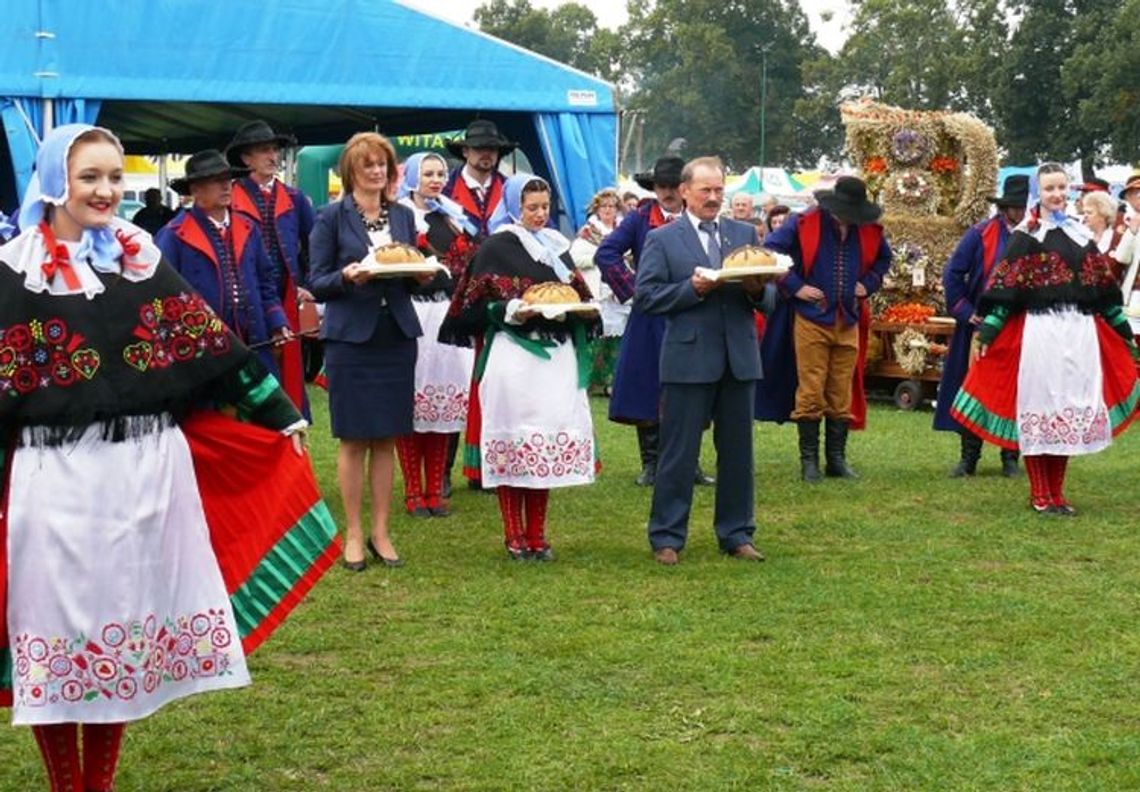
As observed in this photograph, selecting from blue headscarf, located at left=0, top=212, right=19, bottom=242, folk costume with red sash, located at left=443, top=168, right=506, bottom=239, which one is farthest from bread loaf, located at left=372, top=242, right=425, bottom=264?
folk costume with red sash, located at left=443, top=168, right=506, bottom=239

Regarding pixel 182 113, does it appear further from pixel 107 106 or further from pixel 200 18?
pixel 200 18

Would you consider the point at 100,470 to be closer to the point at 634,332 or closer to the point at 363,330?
the point at 363,330

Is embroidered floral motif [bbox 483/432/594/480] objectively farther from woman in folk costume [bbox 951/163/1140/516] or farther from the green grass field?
woman in folk costume [bbox 951/163/1140/516]

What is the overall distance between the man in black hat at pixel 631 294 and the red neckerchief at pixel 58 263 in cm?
584

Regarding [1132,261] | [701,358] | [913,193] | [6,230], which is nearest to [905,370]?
[913,193]

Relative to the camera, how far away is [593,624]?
675cm

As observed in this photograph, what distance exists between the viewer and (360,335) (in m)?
7.71

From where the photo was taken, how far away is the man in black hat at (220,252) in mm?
7965

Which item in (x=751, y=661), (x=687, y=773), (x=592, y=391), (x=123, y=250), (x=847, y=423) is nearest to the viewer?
(x=123, y=250)

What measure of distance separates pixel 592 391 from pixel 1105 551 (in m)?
8.22

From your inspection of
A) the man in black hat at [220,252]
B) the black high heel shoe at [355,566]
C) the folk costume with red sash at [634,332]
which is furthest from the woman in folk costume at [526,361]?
the folk costume with red sash at [634,332]

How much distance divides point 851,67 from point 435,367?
5516cm

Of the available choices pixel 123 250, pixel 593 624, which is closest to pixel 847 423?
pixel 593 624

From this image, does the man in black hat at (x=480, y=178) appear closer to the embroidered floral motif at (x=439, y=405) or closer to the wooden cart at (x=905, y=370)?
the embroidered floral motif at (x=439, y=405)
